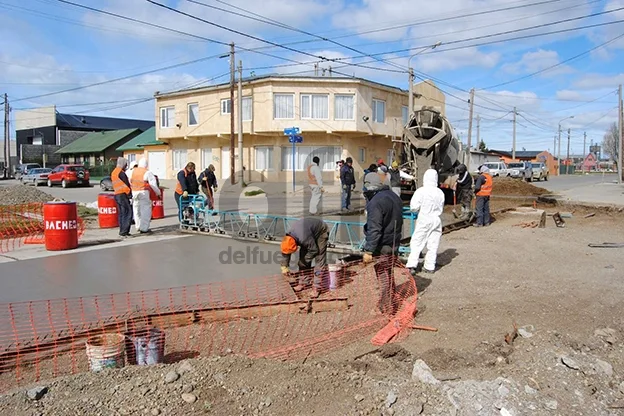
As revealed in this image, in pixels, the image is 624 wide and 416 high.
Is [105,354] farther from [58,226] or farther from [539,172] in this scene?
[539,172]

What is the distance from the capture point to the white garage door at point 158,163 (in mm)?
39656

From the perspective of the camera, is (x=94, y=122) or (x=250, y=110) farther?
(x=94, y=122)

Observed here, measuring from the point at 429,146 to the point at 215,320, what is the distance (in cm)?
1123

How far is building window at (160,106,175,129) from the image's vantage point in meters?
37.0

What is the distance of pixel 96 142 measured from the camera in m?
55.5

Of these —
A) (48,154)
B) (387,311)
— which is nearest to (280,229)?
(387,311)

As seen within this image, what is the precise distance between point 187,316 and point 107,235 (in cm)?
744

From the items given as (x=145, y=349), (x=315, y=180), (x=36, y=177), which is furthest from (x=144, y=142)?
(x=145, y=349)

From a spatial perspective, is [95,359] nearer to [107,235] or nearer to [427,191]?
[427,191]

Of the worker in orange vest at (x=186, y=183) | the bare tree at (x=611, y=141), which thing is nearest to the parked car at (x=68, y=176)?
the worker in orange vest at (x=186, y=183)

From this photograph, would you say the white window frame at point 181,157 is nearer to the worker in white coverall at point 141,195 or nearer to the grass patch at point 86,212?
the grass patch at point 86,212

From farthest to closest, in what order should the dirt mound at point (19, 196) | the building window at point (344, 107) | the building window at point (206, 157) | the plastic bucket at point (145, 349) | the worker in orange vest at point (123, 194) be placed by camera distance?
the building window at point (206, 157)
the building window at point (344, 107)
the dirt mound at point (19, 196)
the worker in orange vest at point (123, 194)
the plastic bucket at point (145, 349)

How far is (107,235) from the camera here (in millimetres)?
12438

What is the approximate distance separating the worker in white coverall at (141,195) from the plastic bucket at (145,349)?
25.2 feet
